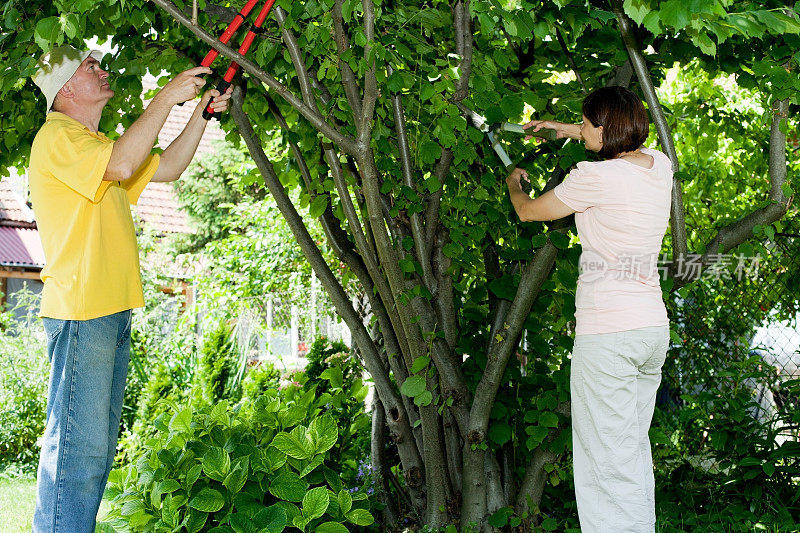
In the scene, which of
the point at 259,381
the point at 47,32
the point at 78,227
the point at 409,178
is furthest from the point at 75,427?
the point at 259,381

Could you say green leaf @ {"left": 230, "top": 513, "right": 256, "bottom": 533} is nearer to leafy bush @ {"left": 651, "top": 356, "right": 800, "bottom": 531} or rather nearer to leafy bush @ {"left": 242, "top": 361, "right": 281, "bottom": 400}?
leafy bush @ {"left": 651, "top": 356, "right": 800, "bottom": 531}

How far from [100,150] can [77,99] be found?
1.31ft

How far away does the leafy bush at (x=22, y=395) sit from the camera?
6074 millimetres

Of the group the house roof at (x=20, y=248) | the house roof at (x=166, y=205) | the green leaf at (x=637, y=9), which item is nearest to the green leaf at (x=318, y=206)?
the green leaf at (x=637, y=9)

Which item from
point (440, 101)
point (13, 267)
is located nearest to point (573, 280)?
point (440, 101)

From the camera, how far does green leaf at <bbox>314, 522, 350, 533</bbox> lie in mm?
2920

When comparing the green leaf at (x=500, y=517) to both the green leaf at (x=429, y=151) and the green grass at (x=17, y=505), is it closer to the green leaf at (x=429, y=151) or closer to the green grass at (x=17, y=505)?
the green leaf at (x=429, y=151)

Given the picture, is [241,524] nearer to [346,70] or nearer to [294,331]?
[346,70]

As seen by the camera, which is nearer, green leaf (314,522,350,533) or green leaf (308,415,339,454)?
green leaf (314,522,350,533)

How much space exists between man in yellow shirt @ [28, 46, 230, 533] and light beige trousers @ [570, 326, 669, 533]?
1552mm

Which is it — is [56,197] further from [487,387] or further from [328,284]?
[487,387]

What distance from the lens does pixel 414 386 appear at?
10.1ft

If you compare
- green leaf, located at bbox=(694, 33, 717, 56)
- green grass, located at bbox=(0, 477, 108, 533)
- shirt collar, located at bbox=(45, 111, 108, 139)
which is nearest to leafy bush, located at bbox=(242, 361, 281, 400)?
green grass, located at bbox=(0, 477, 108, 533)

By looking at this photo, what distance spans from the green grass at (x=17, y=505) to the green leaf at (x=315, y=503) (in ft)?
6.35
